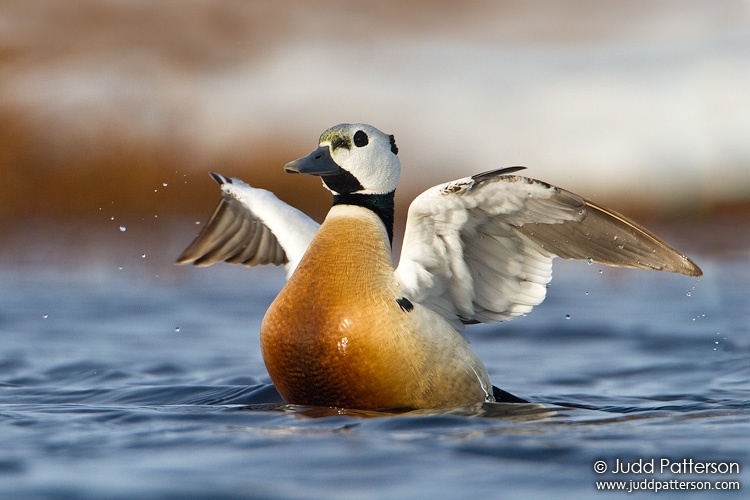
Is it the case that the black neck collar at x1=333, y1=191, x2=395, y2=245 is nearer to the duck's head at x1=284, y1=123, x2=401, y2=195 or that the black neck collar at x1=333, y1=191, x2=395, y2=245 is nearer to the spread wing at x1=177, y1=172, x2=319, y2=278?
the duck's head at x1=284, y1=123, x2=401, y2=195

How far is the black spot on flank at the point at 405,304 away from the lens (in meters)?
5.52

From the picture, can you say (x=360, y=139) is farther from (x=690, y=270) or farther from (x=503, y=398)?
(x=690, y=270)

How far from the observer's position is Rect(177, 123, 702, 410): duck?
17.6ft

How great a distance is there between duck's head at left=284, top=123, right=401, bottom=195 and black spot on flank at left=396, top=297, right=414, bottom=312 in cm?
64

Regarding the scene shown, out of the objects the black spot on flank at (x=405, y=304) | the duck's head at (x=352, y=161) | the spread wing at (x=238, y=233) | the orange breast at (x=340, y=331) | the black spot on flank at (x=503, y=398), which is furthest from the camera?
the spread wing at (x=238, y=233)

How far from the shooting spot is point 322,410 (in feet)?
17.7

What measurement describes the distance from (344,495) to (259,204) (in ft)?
9.73

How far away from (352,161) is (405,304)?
2.68 feet

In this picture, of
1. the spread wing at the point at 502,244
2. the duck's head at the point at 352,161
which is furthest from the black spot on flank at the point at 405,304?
the duck's head at the point at 352,161

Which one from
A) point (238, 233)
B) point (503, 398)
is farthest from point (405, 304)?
point (238, 233)

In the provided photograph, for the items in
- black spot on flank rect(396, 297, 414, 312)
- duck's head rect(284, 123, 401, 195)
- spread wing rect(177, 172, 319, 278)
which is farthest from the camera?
spread wing rect(177, 172, 319, 278)

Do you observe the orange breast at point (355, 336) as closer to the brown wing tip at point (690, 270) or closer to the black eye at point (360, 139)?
the black eye at point (360, 139)

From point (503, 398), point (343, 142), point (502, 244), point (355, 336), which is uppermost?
point (343, 142)

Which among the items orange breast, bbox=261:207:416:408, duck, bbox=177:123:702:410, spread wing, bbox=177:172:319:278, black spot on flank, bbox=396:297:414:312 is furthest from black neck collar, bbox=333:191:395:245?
spread wing, bbox=177:172:319:278
